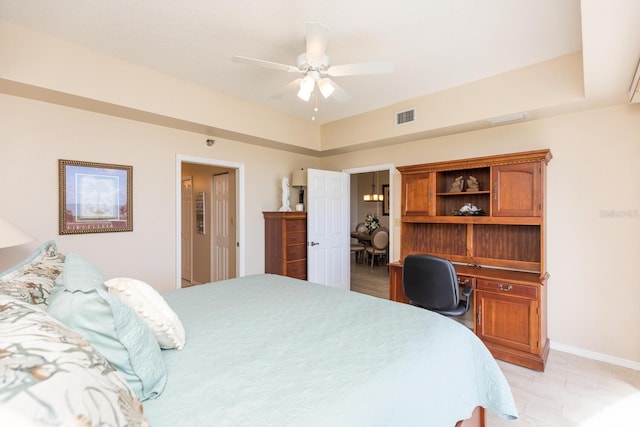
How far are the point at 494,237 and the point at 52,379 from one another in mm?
3644

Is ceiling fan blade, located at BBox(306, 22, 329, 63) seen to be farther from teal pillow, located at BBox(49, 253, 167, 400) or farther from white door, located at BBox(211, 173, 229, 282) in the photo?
white door, located at BBox(211, 173, 229, 282)

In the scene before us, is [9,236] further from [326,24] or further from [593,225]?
[593,225]

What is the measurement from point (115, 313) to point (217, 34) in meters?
2.20

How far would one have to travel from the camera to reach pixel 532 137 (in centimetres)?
312

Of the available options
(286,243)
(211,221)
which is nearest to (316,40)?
(286,243)

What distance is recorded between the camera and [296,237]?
418cm

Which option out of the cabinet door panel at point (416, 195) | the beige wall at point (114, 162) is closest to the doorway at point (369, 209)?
the cabinet door panel at point (416, 195)

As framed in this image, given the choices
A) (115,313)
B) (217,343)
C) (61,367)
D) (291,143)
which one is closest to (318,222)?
(291,143)

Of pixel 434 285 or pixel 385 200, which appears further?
pixel 385 200

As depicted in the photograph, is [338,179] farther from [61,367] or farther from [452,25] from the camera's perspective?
[61,367]

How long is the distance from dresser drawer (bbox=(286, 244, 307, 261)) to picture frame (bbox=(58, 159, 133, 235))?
1865 mm

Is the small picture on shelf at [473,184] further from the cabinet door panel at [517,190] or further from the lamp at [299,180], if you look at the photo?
the lamp at [299,180]

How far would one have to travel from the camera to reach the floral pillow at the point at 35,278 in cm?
119

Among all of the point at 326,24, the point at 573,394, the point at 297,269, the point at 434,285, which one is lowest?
the point at 573,394
